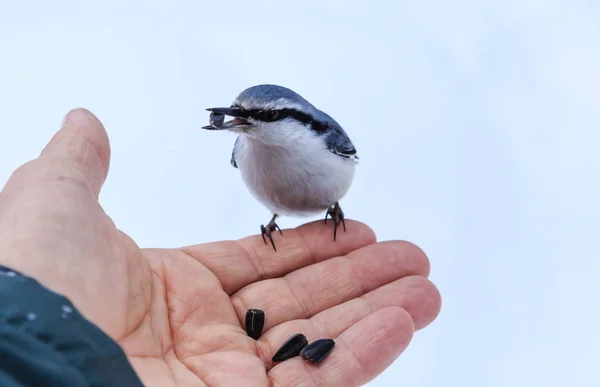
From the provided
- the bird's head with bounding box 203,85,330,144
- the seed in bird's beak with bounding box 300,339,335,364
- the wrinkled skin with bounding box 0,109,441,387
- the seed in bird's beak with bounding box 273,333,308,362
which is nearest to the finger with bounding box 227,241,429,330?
the wrinkled skin with bounding box 0,109,441,387

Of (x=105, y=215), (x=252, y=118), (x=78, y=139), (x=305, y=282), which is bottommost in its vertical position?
(x=305, y=282)

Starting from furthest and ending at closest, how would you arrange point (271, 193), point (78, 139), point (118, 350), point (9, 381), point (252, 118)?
1. point (271, 193)
2. point (252, 118)
3. point (78, 139)
4. point (118, 350)
5. point (9, 381)

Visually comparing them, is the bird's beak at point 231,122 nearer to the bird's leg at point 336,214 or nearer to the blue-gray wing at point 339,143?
the blue-gray wing at point 339,143

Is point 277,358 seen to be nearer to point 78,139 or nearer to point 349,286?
point 349,286

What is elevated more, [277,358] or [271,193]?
[271,193]

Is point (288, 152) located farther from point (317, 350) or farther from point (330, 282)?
point (317, 350)

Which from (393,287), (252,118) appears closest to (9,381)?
(252,118)

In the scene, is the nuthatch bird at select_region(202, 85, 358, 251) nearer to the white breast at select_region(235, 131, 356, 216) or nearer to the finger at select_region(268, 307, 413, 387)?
the white breast at select_region(235, 131, 356, 216)

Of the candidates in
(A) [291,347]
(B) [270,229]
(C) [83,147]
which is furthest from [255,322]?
(C) [83,147]
